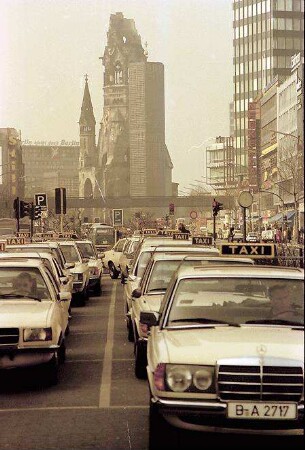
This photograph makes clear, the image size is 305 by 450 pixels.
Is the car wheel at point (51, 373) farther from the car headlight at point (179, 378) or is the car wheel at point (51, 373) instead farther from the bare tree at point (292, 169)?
the bare tree at point (292, 169)

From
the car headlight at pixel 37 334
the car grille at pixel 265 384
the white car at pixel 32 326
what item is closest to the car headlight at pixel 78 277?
the white car at pixel 32 326

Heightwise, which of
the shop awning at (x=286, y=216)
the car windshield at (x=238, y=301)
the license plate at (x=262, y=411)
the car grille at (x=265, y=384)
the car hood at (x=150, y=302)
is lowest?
the license plate at (x=262, y=411)

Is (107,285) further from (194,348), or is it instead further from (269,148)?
(269,148)

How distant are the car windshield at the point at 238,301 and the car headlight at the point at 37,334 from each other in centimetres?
318

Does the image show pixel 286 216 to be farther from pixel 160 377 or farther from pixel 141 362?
pixel 160 377

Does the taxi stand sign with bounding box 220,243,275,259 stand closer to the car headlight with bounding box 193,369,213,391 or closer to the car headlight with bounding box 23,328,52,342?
the car headlight with bounding box 23,328,52,342

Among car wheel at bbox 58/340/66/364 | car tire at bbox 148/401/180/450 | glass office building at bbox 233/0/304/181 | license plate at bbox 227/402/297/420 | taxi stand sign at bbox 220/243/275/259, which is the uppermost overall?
glass office building at bbox 233/0/304/181

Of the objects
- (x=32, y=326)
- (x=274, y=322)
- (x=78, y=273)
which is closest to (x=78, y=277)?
(x=78, y=273)

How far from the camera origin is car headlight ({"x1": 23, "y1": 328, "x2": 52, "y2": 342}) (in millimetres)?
12219

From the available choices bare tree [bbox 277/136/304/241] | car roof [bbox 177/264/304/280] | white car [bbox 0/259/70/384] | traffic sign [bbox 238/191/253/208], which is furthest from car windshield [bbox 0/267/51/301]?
bare tree [bbox 277/136/304/241]

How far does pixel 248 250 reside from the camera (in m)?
18.0

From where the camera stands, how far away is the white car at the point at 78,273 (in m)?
26.7

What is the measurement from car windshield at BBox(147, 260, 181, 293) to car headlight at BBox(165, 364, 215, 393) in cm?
676

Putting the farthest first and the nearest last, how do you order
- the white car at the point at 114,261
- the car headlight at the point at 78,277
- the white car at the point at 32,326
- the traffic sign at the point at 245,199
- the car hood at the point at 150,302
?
the white car at the point at 114,261, the traffic sign at the point at 245,199, the car headlight at the point at 78,277, the car hood at the point at 150,302, the white car at the point at 32,326
